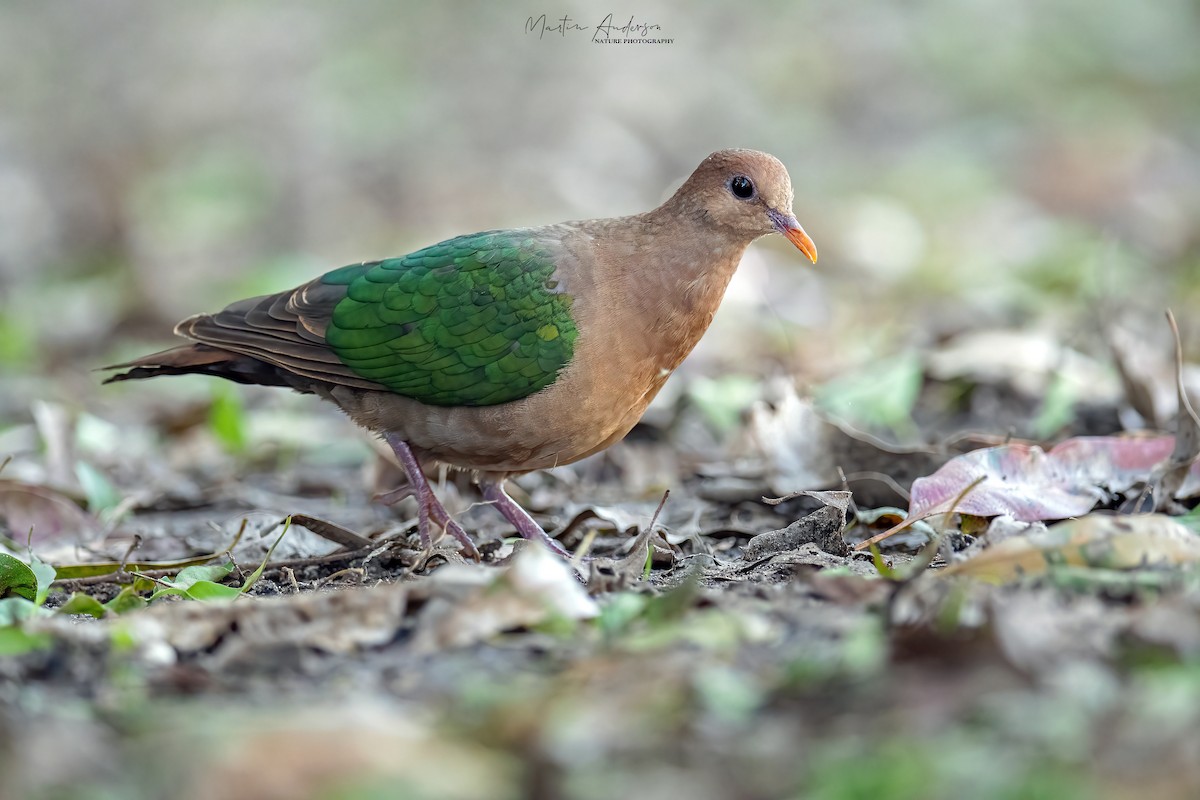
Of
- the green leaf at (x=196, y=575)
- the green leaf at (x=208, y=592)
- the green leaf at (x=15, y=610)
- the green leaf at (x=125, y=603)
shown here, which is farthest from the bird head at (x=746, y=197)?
the green leaf at (x=15, y=610)

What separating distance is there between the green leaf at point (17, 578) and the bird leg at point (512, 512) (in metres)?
1.55

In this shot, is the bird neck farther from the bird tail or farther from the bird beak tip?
the bird tail

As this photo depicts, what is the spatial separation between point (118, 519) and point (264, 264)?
5.25m

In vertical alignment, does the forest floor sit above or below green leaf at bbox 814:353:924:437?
above

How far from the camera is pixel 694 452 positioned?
616 cm

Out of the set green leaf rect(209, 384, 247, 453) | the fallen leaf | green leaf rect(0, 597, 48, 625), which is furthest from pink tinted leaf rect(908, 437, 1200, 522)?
green leaf rect(209, 384, 247, 453)

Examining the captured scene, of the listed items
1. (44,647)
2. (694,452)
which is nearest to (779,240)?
(694,452)

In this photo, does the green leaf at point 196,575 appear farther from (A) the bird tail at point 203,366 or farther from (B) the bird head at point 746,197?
(B) the bird head at point 746,197

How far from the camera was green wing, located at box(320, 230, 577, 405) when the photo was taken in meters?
4.59

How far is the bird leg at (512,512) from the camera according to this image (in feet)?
15.6

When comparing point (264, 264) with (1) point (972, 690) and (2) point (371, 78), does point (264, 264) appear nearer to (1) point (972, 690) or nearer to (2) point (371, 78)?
(2) point (371, 78)

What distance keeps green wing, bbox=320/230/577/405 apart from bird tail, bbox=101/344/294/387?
0.41 metres

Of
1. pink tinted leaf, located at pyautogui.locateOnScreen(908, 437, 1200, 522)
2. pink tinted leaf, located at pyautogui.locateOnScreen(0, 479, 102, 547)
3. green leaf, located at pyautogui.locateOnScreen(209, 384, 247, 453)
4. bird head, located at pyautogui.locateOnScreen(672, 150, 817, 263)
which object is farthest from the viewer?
green leaf, located at pyautogui.locateOnScreen(209, 384, 247, 453)

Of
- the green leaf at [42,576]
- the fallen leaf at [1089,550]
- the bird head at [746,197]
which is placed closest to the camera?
the fallen leaf at [1089,550]
